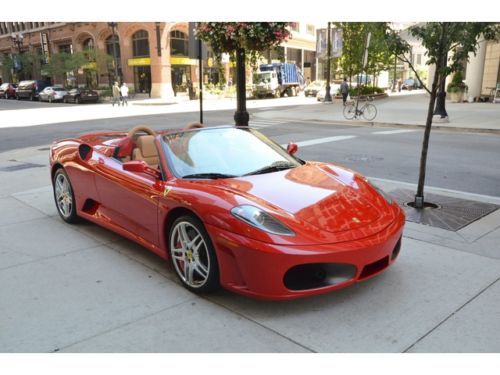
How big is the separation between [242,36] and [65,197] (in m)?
3.57

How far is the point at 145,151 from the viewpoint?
16.1 feet

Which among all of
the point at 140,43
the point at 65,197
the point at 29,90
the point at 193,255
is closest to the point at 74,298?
the point at 193,255

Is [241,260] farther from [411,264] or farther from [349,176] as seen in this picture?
[411,264]

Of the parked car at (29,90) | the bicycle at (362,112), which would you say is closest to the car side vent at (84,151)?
the bicycle at (362,112)

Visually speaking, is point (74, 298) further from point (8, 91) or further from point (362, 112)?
point (8, 91)

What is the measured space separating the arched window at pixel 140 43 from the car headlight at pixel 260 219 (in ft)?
167

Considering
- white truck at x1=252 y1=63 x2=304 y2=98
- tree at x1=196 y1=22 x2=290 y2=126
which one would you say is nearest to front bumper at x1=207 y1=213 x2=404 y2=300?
tree at x1=196 y1=22 x2=290 y2=126

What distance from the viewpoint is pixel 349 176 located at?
4262mm

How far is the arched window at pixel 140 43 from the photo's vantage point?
5047 cm

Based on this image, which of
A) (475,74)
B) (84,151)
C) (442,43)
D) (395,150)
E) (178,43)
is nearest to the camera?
(84,151)

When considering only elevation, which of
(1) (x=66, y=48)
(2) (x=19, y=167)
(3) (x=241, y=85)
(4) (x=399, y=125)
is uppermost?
(1) (x=66, y=48)

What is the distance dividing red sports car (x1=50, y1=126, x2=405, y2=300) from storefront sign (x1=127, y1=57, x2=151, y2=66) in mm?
47890

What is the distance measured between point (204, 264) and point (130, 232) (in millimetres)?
1171

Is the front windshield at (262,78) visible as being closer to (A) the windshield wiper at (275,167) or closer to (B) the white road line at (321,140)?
(B) the white road line at (321,140)
